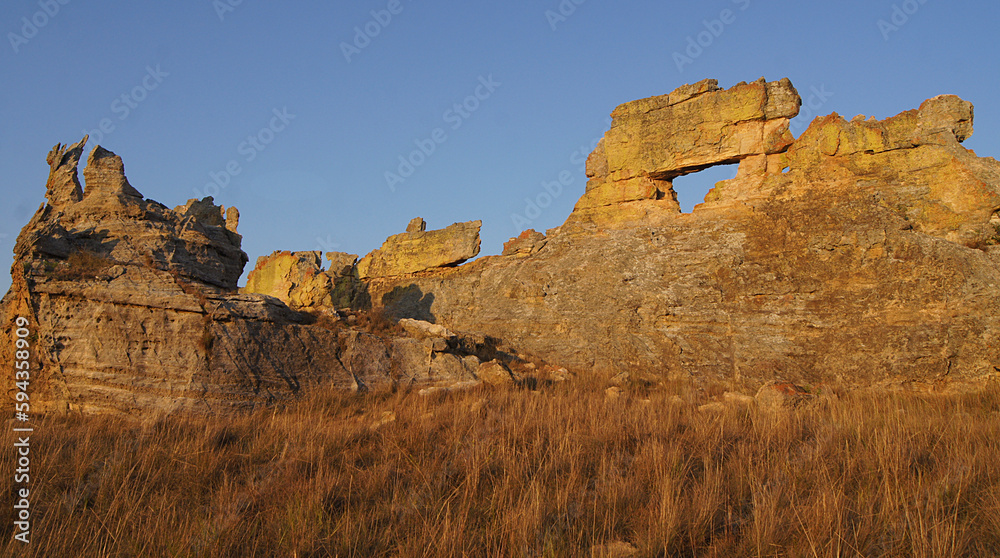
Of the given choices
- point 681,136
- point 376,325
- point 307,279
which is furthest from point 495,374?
point 307,279

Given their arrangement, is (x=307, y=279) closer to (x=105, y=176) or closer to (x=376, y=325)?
(x=105, y=176)

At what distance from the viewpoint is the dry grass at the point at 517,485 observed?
113 inches

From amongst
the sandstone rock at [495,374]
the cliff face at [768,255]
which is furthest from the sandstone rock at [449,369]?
the cliff face at [768,255]

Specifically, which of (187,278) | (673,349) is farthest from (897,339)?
(187,278)

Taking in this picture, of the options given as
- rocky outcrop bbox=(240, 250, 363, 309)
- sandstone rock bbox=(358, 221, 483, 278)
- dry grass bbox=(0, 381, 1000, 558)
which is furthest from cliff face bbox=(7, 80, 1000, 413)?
rocky outcrop bbox=(240, 250, 363, 309)

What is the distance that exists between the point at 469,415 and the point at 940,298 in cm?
706

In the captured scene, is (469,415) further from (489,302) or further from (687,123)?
(687,123)

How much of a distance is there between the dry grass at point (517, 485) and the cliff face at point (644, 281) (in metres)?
1.11

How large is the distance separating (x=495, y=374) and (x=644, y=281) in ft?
13.0

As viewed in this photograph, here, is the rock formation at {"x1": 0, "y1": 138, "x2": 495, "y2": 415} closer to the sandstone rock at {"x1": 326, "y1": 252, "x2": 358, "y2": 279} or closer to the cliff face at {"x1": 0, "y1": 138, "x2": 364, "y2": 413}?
the cliff face at {"x1": 0, "y1": 138, "x2": 364, "y2": 413}

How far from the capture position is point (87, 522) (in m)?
3.08

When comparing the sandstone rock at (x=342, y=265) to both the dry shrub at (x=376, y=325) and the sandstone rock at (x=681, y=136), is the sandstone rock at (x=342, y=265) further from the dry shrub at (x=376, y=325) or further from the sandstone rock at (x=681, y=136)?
the sandstone rock at (x=681, y=136)

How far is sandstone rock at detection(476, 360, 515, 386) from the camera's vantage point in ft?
25.0

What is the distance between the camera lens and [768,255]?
9.21 m
